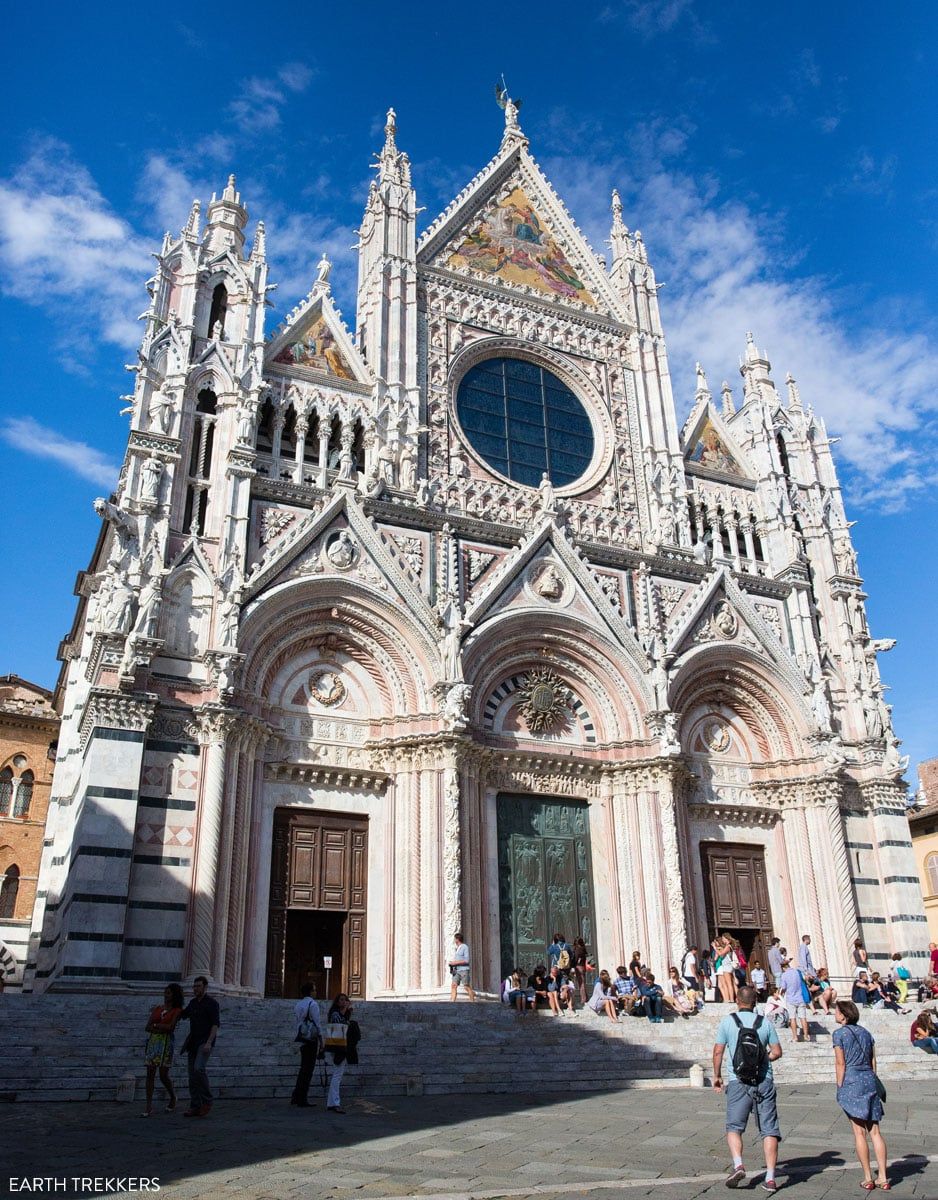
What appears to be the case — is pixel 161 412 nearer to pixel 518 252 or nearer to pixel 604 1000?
pixel 518 252

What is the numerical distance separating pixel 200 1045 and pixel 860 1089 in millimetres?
6017

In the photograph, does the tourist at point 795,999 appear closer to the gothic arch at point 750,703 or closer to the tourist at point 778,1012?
the tourist at point 778,1012

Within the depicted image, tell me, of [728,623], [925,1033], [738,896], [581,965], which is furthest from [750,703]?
[925,1033]

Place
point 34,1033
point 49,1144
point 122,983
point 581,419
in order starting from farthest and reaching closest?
point 581,419 → point 122,983 → point 34,1033 → point 49,1144

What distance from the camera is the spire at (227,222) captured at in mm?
23469

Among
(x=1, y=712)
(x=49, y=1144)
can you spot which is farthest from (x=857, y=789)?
(x=1, y=712)

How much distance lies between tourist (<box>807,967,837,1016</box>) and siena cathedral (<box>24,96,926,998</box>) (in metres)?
2.56

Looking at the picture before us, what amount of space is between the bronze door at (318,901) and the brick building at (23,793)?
17.3m

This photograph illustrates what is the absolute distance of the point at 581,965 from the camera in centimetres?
1891

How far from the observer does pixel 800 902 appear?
22.6 m

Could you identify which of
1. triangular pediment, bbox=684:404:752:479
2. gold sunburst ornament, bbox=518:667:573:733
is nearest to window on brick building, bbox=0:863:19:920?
gold sunburst ornament, bbox=518:667:573:733

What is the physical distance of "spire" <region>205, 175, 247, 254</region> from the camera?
23469 millimetres

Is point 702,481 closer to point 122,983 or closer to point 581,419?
point 581,419

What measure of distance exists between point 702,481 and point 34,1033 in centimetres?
2006
